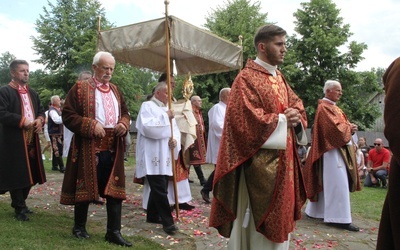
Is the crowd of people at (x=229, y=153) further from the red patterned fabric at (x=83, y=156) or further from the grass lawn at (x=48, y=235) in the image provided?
the grass lawn at (x=48, y=235)

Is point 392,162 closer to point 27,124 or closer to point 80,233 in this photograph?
point 80,233

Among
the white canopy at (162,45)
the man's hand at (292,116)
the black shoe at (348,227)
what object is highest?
the white canopy at (162,45)

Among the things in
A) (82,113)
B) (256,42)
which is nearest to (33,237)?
(82,113)

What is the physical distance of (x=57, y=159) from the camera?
10836mm

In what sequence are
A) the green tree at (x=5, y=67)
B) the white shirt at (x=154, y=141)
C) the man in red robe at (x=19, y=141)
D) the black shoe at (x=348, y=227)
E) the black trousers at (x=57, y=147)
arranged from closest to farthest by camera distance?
the man in red robe at (x=19, y=141) < the white shirt at (x=154, y=141) < the black shoe at (x=348, y=227) < the black trousers at (x=57, y=147) < the green tree at (x=5, y=67)

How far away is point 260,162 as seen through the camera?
130 inches

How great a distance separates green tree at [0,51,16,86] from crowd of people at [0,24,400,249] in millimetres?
70503

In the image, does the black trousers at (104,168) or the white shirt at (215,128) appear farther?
the white shirt at (215,128)

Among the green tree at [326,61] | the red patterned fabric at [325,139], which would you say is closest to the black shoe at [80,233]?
the red patterned fabric at [325,139]

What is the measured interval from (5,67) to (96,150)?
79.9 m

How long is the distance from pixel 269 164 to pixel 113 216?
1.94 m

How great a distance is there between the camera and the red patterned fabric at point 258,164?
128 inches

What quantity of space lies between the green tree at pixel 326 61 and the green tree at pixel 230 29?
2607mm

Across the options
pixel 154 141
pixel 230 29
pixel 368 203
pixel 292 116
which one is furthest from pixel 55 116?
pixel 230 29
